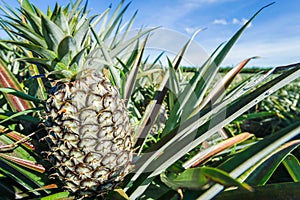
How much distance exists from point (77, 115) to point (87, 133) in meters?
0.04

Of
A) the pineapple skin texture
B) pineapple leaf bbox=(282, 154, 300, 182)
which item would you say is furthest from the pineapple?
pineapple leaf bbox=(282, 154, 300, 182)

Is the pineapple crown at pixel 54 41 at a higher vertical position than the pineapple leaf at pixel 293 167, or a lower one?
higher

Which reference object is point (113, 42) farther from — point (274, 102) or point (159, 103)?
point (274, 102)

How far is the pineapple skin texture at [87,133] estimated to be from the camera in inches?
19.5

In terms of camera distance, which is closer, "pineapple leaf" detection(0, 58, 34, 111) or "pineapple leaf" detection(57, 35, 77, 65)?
"pineapple leaf" detection(57, 35, 77, 65)

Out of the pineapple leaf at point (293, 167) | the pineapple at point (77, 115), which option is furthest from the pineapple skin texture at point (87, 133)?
the pineapple leaf at point (293, 167)

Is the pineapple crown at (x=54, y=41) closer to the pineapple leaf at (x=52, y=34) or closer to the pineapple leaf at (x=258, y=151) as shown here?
the pineapple leaf at (x=52, y=34)

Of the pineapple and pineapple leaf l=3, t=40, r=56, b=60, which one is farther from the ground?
pineapple leaf l=3, t=40, r=56, b=60

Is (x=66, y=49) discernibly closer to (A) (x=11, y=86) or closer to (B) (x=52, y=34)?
(B) (x=52, y=34)

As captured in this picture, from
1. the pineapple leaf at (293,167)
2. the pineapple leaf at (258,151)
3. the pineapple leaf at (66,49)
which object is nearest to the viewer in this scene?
the pineapple leaf at (258,151)

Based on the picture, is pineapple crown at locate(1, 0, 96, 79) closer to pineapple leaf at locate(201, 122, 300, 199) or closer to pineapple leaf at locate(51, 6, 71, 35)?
pineapple leaf at locate(51, 6, 71, 35)

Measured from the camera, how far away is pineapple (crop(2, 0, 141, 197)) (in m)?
0.50

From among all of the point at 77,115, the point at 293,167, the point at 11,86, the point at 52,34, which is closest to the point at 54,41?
the point at 52,34

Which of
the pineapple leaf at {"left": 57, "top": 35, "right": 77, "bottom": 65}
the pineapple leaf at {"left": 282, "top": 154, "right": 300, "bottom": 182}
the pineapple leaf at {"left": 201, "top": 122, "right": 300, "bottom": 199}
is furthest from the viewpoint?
the pineapple leaf at {"left": 282, "top": 154, "right": 300, "bottom": 182}
